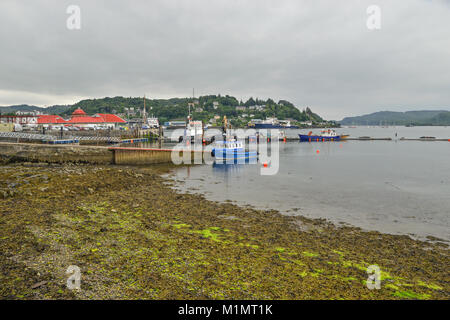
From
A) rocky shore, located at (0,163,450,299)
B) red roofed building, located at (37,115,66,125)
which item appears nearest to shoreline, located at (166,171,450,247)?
rocky shore, located at (0,163,450,299)

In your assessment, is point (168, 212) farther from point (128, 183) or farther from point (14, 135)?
point (14, 135)

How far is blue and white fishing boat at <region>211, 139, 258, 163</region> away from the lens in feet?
138

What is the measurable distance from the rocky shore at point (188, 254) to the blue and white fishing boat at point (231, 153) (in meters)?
26.3

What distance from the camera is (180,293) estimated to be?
21.3ft

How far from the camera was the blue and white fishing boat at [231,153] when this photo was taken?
A: 1651 inches

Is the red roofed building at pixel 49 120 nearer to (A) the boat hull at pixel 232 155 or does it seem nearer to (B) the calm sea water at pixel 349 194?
(A) the boat hull at pixel 232 155

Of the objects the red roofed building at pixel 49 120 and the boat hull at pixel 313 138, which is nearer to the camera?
the red roofed building at pixel 49 120

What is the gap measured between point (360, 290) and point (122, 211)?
36.8 ft

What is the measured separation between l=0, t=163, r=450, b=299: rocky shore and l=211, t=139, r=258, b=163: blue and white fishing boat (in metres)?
26.3

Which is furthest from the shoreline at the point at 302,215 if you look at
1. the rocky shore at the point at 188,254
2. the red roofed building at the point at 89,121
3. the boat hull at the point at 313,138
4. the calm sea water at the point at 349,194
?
the boat hull at the point at 313,138
